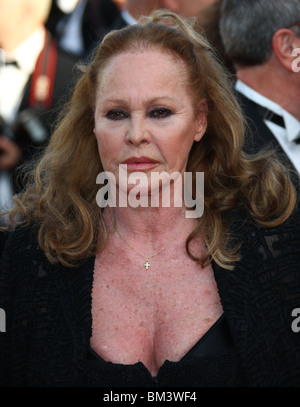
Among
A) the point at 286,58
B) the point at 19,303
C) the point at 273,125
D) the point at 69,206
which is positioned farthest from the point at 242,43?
the point at 19,303

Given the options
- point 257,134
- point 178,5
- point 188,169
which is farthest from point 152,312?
point 178,5

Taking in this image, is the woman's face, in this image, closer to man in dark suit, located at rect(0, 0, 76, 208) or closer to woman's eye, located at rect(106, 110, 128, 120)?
woman's eye, located at rect(106, 110, 128, 120)

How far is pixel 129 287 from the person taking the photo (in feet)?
8.78

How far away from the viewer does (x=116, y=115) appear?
2.64m

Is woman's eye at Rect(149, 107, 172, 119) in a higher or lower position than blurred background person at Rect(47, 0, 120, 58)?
lower

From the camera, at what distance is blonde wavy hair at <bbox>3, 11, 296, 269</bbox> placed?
2711 mm

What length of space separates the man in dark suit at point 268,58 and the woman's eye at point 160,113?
1.06 metres

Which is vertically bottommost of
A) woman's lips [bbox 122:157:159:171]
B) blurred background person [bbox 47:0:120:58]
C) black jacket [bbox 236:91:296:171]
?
woman's lips [bbox 122:157:159:171]

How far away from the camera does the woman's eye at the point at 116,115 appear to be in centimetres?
263

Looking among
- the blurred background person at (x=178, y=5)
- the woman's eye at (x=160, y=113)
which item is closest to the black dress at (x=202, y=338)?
the woman's eye at (x=160, y=113)

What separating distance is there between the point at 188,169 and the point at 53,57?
1.83m

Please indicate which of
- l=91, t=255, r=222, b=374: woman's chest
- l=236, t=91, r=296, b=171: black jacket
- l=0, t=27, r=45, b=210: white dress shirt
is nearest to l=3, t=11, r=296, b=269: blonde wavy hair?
l=91, t=255, r=222, b=374: woman's chest
